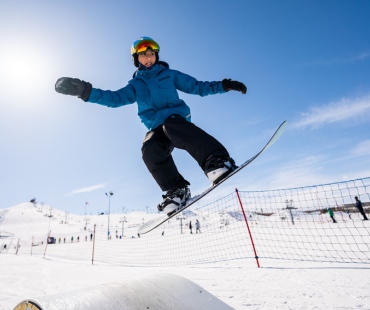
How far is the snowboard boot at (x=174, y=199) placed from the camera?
10.2ft

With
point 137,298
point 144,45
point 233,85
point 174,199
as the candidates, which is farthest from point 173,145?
point 137,298

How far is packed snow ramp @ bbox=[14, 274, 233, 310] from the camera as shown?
3.65 feet

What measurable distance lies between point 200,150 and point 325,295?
208 centimetres

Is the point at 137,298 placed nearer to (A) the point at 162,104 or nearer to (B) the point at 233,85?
(A) the point at 162,104

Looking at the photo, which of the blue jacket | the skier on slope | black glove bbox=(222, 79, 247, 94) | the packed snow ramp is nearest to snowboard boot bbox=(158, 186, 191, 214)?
the skier on slope

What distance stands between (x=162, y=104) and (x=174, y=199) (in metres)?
1.33

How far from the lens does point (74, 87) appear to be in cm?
269

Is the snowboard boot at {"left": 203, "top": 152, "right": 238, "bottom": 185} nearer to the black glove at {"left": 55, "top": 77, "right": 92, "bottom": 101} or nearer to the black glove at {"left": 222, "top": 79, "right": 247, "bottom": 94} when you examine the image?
the black glove at {"left": 222, "top": 79, "right": 247, "bottom": 94}

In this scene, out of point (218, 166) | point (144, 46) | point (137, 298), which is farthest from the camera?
point (144, 46)

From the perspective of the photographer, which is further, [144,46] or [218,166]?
[144,46]

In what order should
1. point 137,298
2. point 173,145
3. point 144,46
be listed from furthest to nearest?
1. point 144,46
2. point 173,145
3. point 137,298

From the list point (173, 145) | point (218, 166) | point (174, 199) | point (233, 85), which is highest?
point (233, 85)

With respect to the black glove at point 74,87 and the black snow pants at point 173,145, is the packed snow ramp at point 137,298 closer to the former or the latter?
the black snow pants at point 173,145

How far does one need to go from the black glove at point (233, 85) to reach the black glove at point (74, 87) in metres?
1.80
